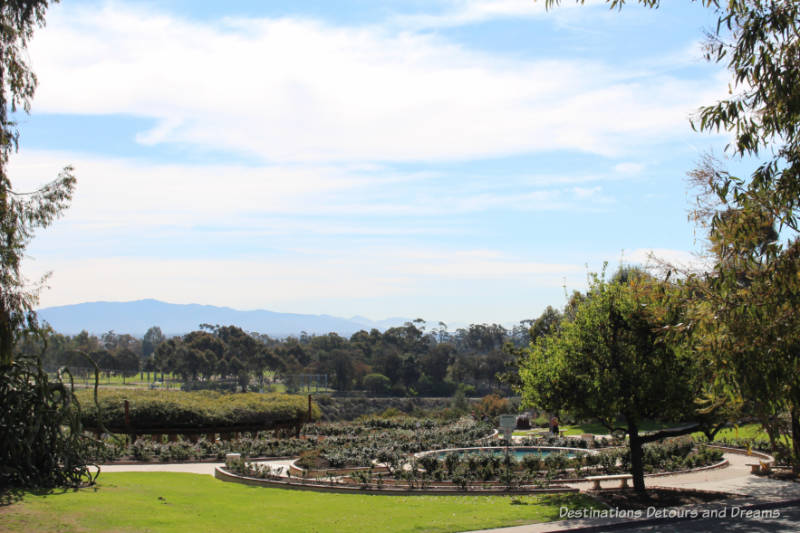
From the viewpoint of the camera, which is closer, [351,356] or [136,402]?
[136,402]

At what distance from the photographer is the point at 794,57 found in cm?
960

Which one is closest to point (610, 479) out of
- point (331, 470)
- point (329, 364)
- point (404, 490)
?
point (404, 490)

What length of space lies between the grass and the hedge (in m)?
11.9

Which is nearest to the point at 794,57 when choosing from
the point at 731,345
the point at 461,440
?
the point at 731,345

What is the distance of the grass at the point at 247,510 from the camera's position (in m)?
11.7

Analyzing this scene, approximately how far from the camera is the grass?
38.2ft

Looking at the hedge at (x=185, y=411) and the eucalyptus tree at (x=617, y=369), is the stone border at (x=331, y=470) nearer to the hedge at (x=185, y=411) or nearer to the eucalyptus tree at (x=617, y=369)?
the eucalyptus tree at (x=617, y=369)

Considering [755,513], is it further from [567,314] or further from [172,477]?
[172,477]

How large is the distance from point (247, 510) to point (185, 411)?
1696cm

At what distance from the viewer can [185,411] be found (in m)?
30.2

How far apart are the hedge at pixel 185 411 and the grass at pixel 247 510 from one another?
11.9m

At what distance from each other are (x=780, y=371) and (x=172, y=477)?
15.6 metres

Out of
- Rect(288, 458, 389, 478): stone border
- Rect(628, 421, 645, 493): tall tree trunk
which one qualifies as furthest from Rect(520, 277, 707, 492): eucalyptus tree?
Rect(288, 458, 389, 478): stone border

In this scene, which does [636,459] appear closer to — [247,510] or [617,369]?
[617,369]
